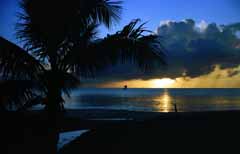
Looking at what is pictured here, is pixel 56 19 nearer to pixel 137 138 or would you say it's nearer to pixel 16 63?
pixel 16 63

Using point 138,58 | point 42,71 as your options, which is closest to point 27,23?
point 42,71

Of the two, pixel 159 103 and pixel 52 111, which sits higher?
pixel 52 111

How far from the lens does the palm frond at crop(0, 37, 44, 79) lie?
4.11m

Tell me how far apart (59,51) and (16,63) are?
0.87 m

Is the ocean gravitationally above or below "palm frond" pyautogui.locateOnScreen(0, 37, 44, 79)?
below

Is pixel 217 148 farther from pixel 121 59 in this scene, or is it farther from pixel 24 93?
pixel 24 93

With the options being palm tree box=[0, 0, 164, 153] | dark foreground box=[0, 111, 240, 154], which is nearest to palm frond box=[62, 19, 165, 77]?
palm tree box=[0, 0, 164, 153]

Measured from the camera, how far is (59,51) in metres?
4.94

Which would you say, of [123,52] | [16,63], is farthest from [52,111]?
[123,52]

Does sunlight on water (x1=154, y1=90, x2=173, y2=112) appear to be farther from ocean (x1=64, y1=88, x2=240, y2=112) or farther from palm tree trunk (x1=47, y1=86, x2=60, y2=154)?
palm tree trunk (x1=47, y1=86, x2=60, y2=154)

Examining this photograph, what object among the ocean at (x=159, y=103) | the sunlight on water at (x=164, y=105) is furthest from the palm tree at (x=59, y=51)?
the sunlight on water at (x=164, y=105)

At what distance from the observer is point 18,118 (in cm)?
464

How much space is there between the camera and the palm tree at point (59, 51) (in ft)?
14.2

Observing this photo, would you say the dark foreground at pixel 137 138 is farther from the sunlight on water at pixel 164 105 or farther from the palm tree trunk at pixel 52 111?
the sunlight on water at pixel 164 105
